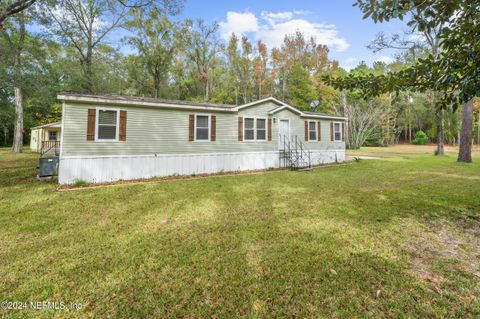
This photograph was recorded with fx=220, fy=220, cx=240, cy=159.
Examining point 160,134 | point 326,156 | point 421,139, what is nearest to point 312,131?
point 326,156

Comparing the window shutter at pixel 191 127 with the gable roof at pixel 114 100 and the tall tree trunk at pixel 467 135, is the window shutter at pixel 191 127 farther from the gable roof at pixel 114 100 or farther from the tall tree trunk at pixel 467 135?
the tall tree trunk at pixel 467 135

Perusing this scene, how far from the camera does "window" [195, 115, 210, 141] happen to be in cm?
1030

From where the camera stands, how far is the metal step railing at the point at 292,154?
12.6 metres

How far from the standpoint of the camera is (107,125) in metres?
8.54

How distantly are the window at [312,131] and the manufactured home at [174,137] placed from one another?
2.0 inches

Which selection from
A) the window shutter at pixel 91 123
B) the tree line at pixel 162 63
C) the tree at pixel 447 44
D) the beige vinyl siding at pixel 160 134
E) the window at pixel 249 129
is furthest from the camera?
the tree line at pixel 162 63

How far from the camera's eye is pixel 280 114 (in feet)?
41.1

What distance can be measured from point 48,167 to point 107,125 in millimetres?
2954

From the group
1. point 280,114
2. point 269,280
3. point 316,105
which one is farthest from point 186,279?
point 316,105

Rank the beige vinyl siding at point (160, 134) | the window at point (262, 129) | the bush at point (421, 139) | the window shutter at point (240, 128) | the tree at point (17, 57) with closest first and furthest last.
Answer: the beige vinyl siding at point (160, 134) → the tree at point (17, 57) → the window shutter at point (240, 128) → the window at point (262, 129) → the bush at point (421, 139)

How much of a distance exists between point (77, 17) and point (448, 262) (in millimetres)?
A: 24458

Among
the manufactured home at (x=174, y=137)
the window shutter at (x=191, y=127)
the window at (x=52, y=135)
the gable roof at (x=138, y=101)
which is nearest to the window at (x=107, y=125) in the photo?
the manufactured home at (x=174, y=137)

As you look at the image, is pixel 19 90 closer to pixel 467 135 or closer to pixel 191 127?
pixel 191 127

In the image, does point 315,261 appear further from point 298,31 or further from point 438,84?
point 298,31
